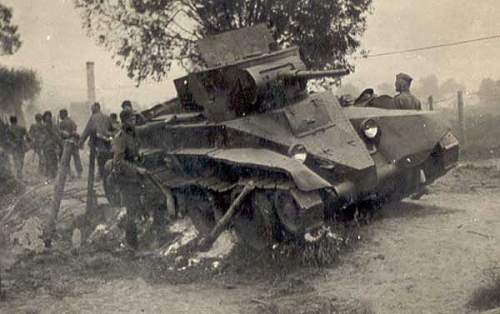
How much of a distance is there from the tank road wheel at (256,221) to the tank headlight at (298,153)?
60 centimetres

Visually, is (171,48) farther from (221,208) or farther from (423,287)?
(423,287)

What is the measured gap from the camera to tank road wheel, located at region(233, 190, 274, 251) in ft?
26.9

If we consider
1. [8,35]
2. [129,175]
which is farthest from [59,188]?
[8,35]

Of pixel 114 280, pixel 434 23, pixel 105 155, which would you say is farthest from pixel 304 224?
pixel 434 23

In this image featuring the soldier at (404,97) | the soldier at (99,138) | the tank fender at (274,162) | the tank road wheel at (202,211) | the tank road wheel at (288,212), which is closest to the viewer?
the tank fender at (274,162)

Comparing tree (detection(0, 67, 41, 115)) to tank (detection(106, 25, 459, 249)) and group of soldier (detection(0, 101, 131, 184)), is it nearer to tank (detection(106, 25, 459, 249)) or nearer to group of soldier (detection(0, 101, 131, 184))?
group of soldier (detection(0, 101, 131, 184))

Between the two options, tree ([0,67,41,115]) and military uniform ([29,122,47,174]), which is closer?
military uniform ([29,122,47,174])

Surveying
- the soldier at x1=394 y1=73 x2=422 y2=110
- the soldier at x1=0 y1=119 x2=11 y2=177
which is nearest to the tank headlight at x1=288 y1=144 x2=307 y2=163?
the soldier at x1=394 y1=73 x2=422 y2=110

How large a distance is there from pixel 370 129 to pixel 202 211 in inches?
98.7

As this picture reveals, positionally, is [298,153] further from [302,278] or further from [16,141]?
[16,141]

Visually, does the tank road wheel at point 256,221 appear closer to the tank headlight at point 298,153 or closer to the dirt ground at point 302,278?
the dirt ground at point 302,278

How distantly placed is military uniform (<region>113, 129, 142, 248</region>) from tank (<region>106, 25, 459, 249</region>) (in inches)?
9.2

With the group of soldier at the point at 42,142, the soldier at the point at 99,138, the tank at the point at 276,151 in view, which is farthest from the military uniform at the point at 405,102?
the group of soldier at the point at 42,142

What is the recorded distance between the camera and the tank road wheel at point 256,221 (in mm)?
8203
